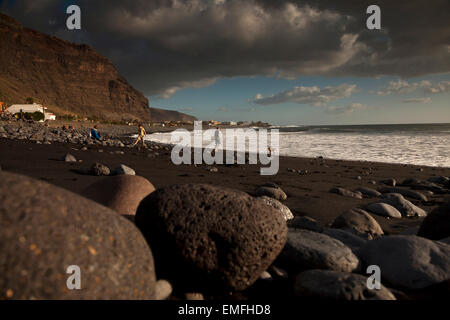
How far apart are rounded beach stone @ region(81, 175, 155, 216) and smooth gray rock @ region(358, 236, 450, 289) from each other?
2.47 m

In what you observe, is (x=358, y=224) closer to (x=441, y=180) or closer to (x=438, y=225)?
(x=438, y=225)

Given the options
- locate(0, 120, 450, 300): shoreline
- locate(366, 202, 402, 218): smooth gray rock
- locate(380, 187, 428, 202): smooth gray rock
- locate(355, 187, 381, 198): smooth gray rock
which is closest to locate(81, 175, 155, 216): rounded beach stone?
locate(0, 120, 450, 300): shoreline

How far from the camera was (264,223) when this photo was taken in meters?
2.17

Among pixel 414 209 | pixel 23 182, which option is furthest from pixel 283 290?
pixel 414 209

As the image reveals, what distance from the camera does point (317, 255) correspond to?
8.06 ft

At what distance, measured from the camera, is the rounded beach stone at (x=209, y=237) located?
2.06 metres

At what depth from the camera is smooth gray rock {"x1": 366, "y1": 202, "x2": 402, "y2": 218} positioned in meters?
4.80

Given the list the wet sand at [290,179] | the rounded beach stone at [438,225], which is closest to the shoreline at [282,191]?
the wet sand at [290,179]

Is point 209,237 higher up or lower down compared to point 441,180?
higher up

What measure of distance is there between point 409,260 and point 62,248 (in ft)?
8.69

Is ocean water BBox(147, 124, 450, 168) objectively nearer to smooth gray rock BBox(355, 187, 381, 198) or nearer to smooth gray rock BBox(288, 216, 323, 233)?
smooth gray rock BBox(355, 187, 381, 198)

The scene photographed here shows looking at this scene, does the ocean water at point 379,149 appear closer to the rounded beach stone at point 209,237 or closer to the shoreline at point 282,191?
the shoreline at point 282,191

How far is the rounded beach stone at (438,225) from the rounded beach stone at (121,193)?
3430mm

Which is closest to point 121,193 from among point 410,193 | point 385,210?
point 385,210
